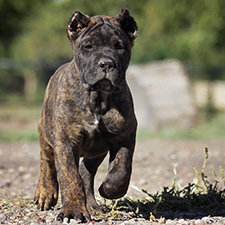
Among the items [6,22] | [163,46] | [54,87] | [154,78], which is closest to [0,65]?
[6,22]

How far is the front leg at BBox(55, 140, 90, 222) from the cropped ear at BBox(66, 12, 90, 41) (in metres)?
0.96

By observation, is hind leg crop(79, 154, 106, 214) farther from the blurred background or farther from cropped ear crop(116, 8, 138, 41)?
the blurred background

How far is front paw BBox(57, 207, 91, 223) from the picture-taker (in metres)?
4.56

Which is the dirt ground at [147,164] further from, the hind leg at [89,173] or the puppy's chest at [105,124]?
the puppy's chest at [105,124]

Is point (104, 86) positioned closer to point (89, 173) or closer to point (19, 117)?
point (89, 173)

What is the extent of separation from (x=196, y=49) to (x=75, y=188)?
49.4 feet

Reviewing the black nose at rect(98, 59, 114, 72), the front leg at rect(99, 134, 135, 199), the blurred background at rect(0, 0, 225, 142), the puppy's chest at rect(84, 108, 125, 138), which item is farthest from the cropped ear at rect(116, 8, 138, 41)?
the blurred background at rect(0, 0, 225, 142)

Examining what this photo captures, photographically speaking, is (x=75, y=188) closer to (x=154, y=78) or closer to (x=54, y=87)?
(x=54, y=87)

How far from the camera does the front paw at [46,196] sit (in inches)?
220

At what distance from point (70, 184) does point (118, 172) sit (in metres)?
0.44

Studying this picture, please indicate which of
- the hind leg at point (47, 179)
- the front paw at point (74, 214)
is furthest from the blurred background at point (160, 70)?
the front paw at point (74, 214)

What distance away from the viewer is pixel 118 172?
189 inches

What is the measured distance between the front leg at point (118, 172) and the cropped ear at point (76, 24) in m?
1.07

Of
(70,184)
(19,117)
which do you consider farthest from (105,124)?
(19,117)
